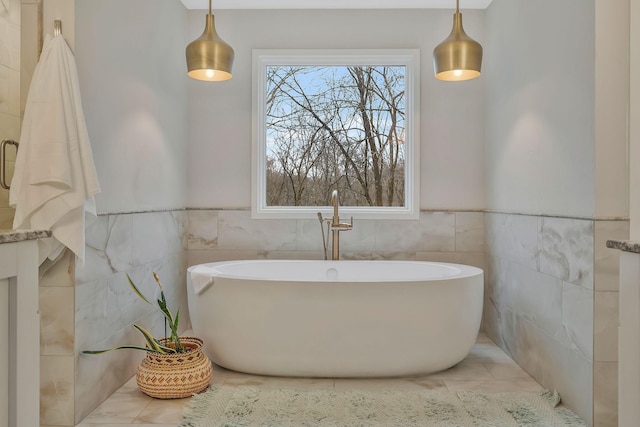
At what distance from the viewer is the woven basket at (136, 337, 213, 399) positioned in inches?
99.2

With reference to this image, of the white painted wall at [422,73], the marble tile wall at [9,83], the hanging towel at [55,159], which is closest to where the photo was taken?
the hanging towel at [55,159]

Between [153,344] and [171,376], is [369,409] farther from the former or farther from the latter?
[153,344]

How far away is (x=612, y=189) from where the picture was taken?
2160mm

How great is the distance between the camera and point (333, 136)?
13.0 ft

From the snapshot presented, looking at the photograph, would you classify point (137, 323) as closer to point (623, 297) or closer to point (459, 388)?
point (459, 388)

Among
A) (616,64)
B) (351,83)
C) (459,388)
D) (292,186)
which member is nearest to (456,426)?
(459,388)

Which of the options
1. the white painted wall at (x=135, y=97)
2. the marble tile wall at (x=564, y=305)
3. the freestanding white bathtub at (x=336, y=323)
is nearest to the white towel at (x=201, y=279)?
the freestanding white bathtub at (x=336, y=323)

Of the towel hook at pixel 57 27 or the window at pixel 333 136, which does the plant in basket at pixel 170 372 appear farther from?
the window at pixel 333 136

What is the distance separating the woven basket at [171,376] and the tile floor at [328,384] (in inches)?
1.9

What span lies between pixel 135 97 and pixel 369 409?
7.01 feet

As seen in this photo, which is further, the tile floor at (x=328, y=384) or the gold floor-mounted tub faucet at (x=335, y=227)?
the gold floor-mounted tub faucet at (x=335, y=227)

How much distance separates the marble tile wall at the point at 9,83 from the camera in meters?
2.14

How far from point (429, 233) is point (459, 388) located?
135 centimetres

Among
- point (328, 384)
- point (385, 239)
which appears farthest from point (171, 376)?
point (385, 239)
